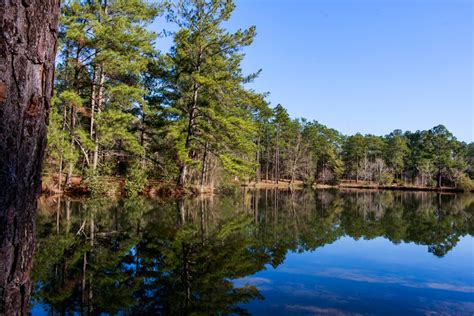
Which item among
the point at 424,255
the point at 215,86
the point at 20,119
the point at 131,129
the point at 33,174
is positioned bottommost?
the point at 424,255

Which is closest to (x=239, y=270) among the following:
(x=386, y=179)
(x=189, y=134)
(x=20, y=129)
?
(x=20, y=129)

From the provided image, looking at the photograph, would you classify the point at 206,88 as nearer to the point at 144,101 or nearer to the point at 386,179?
the point at 144,101

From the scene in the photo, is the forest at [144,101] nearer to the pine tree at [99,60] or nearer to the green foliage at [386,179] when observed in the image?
the pine tree at [99,60]

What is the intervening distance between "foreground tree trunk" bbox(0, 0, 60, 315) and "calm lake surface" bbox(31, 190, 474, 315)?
2.47 metres

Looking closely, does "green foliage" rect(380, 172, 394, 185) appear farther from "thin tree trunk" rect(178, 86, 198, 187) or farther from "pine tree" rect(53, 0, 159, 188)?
"pine tree" rect(53, 0, 159, 188)

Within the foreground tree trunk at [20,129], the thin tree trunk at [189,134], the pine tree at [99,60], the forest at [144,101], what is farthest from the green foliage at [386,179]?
the foreground tree trunk at [20,129]

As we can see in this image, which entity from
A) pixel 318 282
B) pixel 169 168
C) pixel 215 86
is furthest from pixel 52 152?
pixel 318 282

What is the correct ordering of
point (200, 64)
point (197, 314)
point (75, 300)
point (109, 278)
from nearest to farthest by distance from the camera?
point (197, 314)
point (75, 300)
point (109, 278)
point (200, 64)

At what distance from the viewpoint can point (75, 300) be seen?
151 inches

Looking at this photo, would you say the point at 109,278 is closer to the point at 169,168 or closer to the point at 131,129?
the point at 169,168

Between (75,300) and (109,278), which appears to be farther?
(109,278)

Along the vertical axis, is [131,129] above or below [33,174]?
above

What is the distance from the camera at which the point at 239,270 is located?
5.44 metres

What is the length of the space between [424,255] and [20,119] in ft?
27.6
